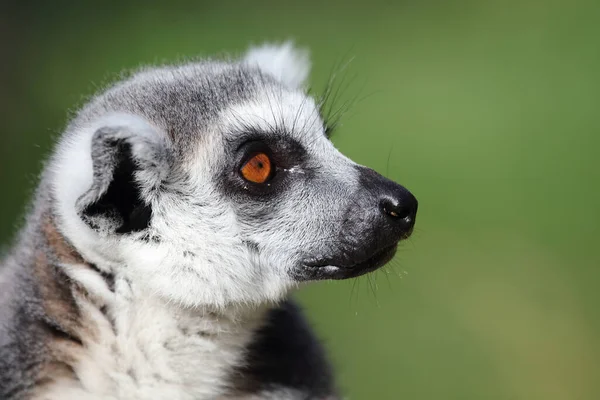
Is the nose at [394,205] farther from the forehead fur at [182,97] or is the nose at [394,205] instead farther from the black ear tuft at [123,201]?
the black ear tuft at [123,201]

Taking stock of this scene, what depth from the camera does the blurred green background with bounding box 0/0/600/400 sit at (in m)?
5.08

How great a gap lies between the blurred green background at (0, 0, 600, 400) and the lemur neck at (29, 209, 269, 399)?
0.99 meters

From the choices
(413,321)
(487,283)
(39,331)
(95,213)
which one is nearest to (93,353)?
(39,331)

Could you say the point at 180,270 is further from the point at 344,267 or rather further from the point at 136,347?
the point at 344,267

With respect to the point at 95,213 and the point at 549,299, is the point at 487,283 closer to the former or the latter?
the point at 549,299

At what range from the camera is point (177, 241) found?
2.31 meters

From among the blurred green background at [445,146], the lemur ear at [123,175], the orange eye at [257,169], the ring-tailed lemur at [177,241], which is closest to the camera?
the lemur ear at [123,175]

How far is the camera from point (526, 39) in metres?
→ 7.39

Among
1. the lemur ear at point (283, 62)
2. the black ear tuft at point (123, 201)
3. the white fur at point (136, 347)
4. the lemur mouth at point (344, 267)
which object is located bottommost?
the white fur at point (136, 347)

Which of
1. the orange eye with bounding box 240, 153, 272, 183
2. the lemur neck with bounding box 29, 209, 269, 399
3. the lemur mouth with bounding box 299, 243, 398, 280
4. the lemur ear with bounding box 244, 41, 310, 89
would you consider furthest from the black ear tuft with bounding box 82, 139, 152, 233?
the lemur ear with bounding box 244, 41, 310, 89

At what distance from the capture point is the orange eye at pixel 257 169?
7.93 feet

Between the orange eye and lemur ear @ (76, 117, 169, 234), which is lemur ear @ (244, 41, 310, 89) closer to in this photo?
the orange eye

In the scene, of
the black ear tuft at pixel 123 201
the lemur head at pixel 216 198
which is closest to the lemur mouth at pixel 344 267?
the lemur head at pixel 216 198

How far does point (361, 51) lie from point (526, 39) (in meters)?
1.52
